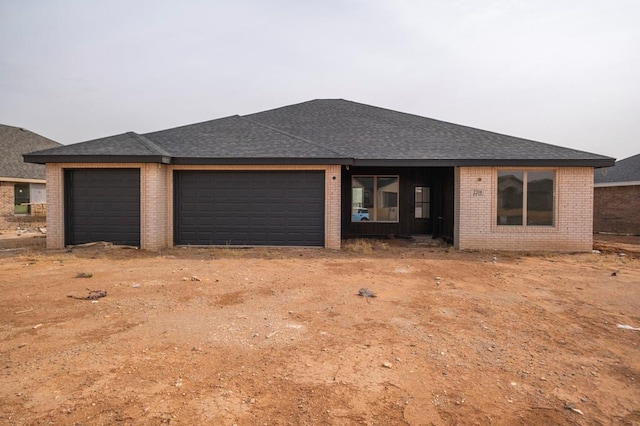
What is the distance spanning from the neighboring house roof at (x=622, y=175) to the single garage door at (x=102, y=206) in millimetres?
20174

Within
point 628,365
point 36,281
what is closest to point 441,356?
point 628,365

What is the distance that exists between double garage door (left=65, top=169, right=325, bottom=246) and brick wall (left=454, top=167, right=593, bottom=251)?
4719 mm

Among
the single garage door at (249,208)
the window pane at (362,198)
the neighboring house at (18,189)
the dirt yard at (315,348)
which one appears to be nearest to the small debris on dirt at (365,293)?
the dirt yard at (315,348)

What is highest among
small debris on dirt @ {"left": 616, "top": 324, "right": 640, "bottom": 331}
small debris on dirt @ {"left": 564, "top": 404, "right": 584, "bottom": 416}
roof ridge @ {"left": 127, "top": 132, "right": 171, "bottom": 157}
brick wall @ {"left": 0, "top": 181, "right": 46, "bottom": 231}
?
roof ridge @ {"left": 127, "top": 132, "right": 171, "bottom": 157}

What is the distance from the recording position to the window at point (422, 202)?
1616cm

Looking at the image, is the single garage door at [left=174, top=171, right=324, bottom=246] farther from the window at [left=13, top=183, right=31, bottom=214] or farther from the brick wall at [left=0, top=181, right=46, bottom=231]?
the window at [left=13, top=183, right=31, bottom=214]

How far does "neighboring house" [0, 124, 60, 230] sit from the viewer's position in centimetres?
2039

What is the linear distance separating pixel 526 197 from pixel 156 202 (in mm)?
11659

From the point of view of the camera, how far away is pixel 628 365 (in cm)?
404

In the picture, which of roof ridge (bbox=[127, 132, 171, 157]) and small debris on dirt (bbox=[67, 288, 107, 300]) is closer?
small debris on dirt (bbox=[67, 288, 107, 300])

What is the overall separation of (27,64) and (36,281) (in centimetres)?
1870

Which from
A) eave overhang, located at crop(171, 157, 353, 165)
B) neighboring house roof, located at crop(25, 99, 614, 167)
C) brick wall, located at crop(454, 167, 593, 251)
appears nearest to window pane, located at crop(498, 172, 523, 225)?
brick wall, located at crop(454, 167, 593, 251)

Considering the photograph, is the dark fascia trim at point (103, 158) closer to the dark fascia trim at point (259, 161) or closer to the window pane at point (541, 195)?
the dark fascia trim at point (259, 161)

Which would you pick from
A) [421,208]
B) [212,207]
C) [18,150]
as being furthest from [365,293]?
[18,150]
